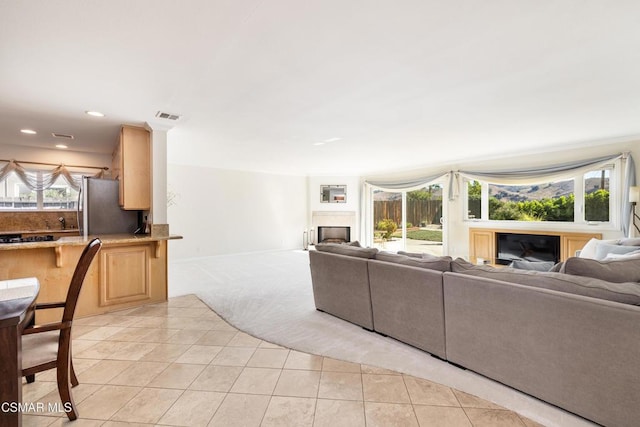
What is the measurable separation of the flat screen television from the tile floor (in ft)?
15.1

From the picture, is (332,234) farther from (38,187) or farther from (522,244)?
(38,187)

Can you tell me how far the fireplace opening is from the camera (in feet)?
29.4

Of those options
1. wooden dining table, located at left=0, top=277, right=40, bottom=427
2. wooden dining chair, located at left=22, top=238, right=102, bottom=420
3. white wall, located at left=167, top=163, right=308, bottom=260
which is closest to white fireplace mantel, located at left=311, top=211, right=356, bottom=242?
white wall, located at left=167, top=163, right=308, bottom=260

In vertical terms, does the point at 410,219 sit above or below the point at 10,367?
above

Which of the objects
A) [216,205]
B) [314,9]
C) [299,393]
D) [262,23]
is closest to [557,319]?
[299,393]

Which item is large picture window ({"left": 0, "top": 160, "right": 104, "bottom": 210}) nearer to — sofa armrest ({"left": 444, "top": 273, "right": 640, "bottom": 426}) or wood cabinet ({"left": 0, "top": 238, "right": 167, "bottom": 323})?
wood cabinet ({"left": 0, "top": 238, "right": 167, "bottom": 323})

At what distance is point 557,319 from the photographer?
→ 1739 mm

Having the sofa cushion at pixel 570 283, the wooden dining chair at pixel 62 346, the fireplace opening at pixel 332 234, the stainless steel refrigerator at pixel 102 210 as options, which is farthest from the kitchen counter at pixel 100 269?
the fireplace opening at pixel 332 234

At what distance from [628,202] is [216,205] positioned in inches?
305

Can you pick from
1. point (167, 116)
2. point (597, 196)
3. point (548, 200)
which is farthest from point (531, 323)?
point (548, 200)

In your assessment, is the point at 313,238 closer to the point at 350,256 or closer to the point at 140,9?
the point at 350,256

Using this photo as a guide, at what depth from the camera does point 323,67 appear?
2.33 metres

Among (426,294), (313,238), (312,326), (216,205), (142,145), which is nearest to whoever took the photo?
(426,294)

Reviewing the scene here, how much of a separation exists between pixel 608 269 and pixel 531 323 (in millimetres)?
660
